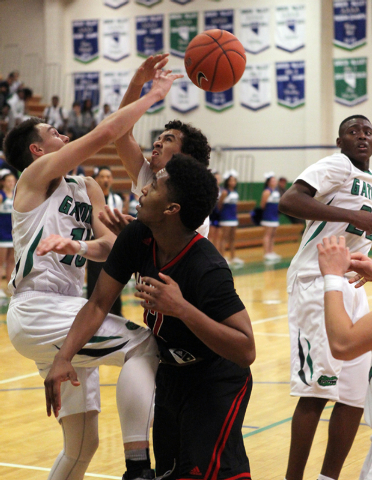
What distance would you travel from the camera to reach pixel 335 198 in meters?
3.66

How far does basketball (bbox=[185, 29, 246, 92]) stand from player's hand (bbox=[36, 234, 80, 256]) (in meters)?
1.46

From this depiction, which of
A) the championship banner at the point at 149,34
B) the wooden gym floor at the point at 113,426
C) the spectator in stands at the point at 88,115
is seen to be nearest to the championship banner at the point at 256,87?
the championship banner at the point at 149,34

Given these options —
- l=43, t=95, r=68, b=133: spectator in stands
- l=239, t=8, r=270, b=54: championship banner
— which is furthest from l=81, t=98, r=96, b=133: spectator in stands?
l=239, t=8, r=270, b=54: championship banner

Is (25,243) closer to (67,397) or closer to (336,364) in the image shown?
(67,397)

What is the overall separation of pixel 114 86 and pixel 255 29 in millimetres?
4203

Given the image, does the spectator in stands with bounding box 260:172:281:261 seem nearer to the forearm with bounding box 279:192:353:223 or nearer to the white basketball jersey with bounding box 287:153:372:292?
the white basketball jersey with bounding box 287:153:372:292

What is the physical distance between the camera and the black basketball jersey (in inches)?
97.7

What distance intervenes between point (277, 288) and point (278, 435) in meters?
6.56

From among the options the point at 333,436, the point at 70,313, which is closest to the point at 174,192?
the point at 70,313

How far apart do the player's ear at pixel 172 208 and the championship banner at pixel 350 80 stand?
16.4m

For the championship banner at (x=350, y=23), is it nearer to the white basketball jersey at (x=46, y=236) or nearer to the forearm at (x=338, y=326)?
the white basketball jersey at (x=46, y=236)

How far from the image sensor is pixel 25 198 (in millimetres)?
3031

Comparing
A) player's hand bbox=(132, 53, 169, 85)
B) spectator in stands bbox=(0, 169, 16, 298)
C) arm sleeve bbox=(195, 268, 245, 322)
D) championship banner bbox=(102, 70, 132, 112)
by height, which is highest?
championship banner bbox=(102, 70, 132, 112)

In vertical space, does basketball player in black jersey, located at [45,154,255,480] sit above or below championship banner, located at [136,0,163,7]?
below
